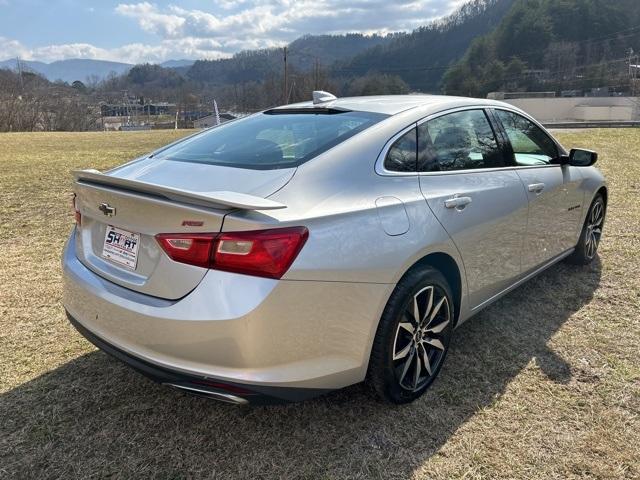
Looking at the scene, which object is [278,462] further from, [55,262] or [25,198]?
[25,198]

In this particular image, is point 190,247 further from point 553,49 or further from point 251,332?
point 553,49

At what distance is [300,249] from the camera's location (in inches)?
79.0

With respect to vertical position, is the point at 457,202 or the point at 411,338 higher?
the point at 457,202

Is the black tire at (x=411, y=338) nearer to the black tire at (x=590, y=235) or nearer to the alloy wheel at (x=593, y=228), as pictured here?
the black tire at (x=590, y=235)

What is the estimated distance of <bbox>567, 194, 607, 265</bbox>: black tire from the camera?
14.7 feet

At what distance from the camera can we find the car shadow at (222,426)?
7.32 feet

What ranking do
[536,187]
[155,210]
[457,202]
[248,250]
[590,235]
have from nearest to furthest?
[248,250] < [155,210] < [457,202] < [536,187] < [590,235]

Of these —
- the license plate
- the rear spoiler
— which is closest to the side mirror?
the rear spoiler

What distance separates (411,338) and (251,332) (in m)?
0.97

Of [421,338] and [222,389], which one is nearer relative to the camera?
[222,389]

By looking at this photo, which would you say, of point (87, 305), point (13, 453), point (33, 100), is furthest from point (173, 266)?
point (33, 100)

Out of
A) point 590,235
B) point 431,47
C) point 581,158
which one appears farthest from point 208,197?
point 431,47

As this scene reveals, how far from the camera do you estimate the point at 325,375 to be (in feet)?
7.16

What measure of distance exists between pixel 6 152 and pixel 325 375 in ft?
51.8
